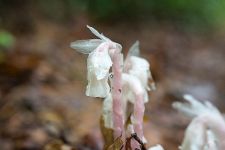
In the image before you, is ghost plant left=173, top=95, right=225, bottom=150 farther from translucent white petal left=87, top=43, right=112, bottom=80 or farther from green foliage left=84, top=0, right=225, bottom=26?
green foliage left=84, top=0, right=225, bottom=26

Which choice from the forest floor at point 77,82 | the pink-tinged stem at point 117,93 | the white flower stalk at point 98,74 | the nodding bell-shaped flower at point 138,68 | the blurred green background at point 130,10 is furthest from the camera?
the blurred green background at point 130,10

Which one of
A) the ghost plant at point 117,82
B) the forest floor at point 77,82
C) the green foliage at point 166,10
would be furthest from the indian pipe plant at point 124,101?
the green foliage at point 166,10

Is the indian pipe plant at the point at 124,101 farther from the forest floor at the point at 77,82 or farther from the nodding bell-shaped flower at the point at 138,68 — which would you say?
the forest floor at the point at 77,82

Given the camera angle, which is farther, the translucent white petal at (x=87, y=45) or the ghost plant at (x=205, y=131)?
the ghost plant at (x=205, y=131)

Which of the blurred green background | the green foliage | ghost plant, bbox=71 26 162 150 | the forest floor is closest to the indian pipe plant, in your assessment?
ghost plant, bbox=71 26 162 150

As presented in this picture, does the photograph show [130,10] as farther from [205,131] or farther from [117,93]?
[117,93]

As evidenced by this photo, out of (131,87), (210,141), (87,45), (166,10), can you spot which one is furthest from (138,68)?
(166,10)

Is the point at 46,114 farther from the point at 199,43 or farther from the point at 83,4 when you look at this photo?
Result: the point at 199,43
